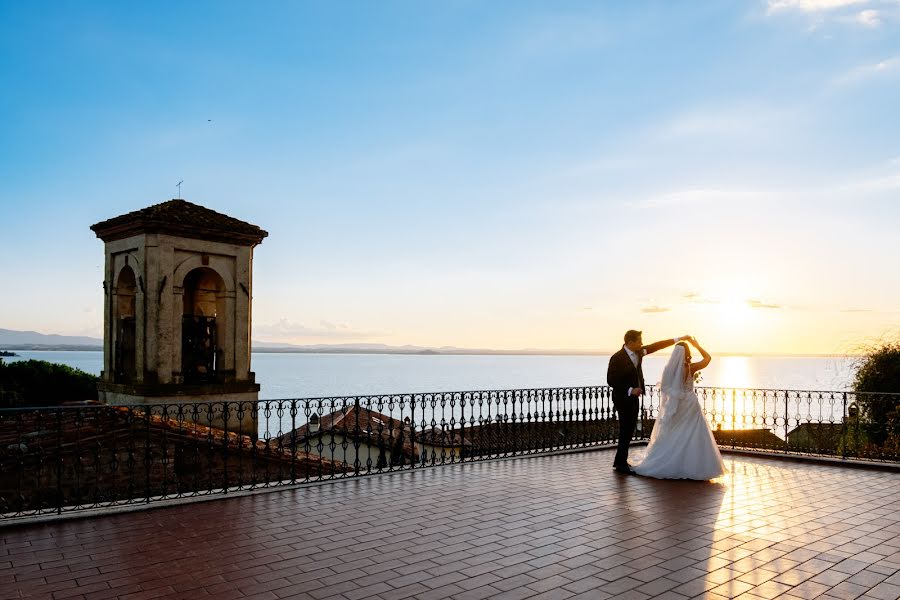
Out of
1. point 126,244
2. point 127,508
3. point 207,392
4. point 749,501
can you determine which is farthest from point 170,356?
point 749,501

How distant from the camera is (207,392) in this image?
53.4 feet

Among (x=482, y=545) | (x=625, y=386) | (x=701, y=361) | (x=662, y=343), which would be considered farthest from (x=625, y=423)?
(x=482, y=545)

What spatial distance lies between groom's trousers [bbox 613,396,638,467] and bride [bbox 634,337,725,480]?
0.98ft

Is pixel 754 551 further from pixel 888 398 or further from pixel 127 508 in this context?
pixel 888 398

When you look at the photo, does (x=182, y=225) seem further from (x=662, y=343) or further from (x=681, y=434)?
(x=681, y=434)

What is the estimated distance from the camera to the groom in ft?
35.5

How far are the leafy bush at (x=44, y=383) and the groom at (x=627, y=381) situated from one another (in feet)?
91.7

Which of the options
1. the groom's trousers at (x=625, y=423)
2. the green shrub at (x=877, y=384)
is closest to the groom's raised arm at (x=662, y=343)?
the groom's trousers at (x=625, y=423)

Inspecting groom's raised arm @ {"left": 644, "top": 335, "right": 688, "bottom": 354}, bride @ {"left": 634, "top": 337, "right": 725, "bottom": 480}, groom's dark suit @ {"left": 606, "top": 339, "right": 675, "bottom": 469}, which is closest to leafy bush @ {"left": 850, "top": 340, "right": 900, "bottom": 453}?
bride @ {"left": 634, "top": 337, "right": 725, "bottom": 480}

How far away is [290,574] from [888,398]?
18.4 metres

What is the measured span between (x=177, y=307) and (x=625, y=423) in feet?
35.7

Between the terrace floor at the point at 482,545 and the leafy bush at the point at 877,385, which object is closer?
the terrace floor at the point at 482,545

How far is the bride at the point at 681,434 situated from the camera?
33.7 feet

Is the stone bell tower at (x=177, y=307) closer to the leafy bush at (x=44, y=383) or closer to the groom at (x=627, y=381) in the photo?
the groom at (x=627, y=381)
